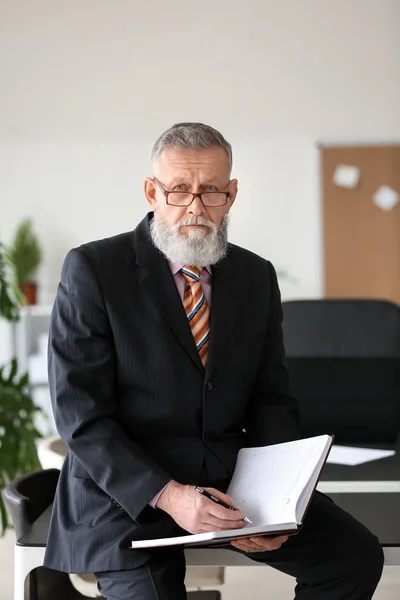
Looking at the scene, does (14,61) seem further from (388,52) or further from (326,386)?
(326,386)

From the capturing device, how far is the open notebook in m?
1.38

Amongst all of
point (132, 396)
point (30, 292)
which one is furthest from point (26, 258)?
point (132, 396)

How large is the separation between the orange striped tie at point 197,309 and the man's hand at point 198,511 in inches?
11.8

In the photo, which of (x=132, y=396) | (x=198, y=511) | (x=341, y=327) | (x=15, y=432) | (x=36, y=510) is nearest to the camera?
(x=198, y=511)

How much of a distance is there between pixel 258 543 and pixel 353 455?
80 centimetres

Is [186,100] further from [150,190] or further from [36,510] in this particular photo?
[36,510]

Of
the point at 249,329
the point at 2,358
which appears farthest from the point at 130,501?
the point at 2,358

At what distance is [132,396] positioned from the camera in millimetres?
1676

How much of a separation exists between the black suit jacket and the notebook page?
0.06 m

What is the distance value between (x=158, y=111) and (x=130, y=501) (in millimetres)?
3970

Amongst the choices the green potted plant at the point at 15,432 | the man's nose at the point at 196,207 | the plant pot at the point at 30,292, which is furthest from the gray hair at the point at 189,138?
the plant pot at the point at 30,292

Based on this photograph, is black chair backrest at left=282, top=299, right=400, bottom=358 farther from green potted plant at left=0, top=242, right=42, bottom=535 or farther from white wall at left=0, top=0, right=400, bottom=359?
green potted plant at left=0, top=242, right=42, bottom=535

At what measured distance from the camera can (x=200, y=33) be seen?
517 centimetres

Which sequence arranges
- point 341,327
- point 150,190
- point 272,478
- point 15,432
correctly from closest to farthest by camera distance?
point 272,478
point 150,190
point 15,432
point 341,327
